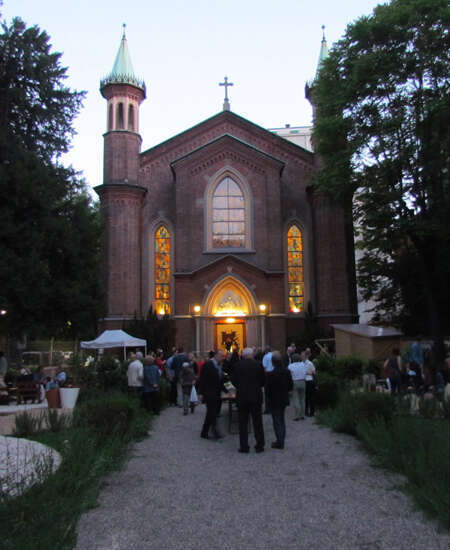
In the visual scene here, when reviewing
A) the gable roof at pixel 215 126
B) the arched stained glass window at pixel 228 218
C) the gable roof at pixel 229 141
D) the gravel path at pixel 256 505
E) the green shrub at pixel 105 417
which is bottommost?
the gravel path at pixel 256 505

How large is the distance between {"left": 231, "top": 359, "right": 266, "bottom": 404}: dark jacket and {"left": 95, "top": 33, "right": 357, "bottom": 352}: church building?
18.0m

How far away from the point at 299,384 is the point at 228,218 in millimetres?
17571

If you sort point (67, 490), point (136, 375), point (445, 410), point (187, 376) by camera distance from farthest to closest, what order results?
point (187, 376), point (136, 375), point (445, 410), point (67, 490)

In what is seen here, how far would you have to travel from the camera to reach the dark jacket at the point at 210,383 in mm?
10586

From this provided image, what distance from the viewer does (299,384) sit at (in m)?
12.7

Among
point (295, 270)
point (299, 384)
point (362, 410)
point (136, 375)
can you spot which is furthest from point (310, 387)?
point (295, 270)

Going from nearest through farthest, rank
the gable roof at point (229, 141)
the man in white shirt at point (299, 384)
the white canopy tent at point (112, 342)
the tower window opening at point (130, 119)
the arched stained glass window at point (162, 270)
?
the man in white shirt at point (299, 384) → the white canopy tent at point (112, 342) → the gable roof at point (229, 141) → the arched stained glass window at point (162, 270) → the tower window opening at point (130, 119)

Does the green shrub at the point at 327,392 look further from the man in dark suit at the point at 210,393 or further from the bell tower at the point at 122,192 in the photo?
the bell tower at the point at 122,192

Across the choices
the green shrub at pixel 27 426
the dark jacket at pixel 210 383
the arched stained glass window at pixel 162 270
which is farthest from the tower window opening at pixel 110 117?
the green shrub at pixel 27 426

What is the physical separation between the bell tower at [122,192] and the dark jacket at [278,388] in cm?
1851

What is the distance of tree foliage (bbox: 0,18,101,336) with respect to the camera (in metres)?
17.9

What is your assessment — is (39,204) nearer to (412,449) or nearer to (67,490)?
(67,490)

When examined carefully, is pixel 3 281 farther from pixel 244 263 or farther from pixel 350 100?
pixel 350 100

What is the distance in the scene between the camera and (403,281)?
2338 centimetres
